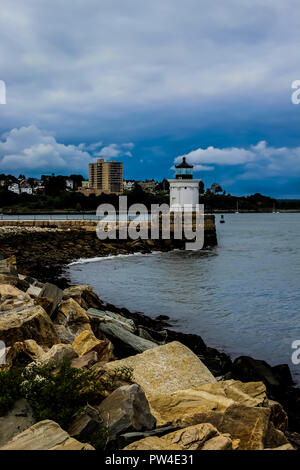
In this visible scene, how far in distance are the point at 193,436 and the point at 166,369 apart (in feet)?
7.14

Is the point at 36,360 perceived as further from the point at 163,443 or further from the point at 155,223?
the point at 155,223

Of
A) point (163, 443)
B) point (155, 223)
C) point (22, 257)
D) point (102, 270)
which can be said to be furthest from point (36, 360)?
point (155, 223)

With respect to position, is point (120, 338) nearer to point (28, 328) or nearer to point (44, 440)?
point (28, 328)

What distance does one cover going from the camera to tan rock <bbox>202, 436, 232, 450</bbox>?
381 centimetres

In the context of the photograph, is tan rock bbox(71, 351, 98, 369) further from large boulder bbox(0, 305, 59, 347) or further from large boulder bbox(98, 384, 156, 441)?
large boulder bbox(0, 305, 59, 347)

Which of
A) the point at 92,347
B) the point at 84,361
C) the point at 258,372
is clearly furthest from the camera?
the point at 258,372

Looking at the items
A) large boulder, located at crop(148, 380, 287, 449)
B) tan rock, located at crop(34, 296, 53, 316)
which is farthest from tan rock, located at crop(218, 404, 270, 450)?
tan rock, located at crop(34, 296, 53, 316)

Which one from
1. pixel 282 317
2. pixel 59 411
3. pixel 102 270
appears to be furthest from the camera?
pixel 102 270

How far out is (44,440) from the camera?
3.73 metres

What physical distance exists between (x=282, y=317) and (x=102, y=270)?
12612mm

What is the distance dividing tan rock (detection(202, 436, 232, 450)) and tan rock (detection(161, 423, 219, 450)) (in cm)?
5

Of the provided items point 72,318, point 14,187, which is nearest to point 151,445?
point 72,318

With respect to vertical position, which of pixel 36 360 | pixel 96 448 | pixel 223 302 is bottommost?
pixel 223 302
